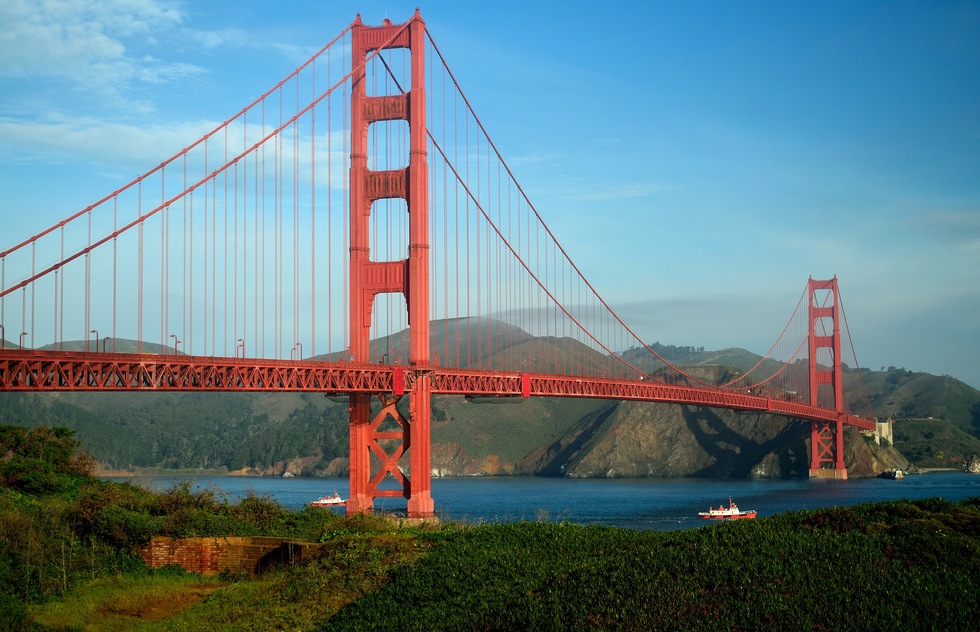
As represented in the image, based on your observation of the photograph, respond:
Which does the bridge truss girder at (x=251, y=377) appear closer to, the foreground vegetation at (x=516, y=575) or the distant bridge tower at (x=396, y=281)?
the distant bridge tower at (x=396, y=281)

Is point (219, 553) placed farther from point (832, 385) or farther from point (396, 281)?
point (832, 385)

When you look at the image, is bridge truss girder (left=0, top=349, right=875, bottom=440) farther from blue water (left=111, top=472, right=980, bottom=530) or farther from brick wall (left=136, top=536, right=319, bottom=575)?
brick wall (left=136, top=536, right=319, bottom=575)

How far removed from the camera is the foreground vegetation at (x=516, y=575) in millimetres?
15242

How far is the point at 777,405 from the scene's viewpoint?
362ft

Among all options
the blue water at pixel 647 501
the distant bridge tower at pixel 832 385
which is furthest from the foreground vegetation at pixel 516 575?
the distant bridge tower at pixel 832 385

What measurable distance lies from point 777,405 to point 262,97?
7256cm

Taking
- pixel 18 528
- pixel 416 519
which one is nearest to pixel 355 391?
pixel 416 519

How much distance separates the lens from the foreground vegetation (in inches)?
600

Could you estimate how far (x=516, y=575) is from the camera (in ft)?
61.8

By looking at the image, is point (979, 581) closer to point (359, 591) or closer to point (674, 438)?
point (359, 591)

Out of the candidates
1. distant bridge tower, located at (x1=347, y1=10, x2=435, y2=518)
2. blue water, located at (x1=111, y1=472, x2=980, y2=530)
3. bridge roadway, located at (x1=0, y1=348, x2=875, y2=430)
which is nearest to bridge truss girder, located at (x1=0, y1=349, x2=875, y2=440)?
bridge roadway, located at (x1=0, y1=348, x2=875, y2=430)

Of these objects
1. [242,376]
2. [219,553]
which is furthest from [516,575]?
[242,376]

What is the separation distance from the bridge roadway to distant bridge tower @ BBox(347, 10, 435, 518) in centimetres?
179

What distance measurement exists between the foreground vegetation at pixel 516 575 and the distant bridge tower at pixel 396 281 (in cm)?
2235
